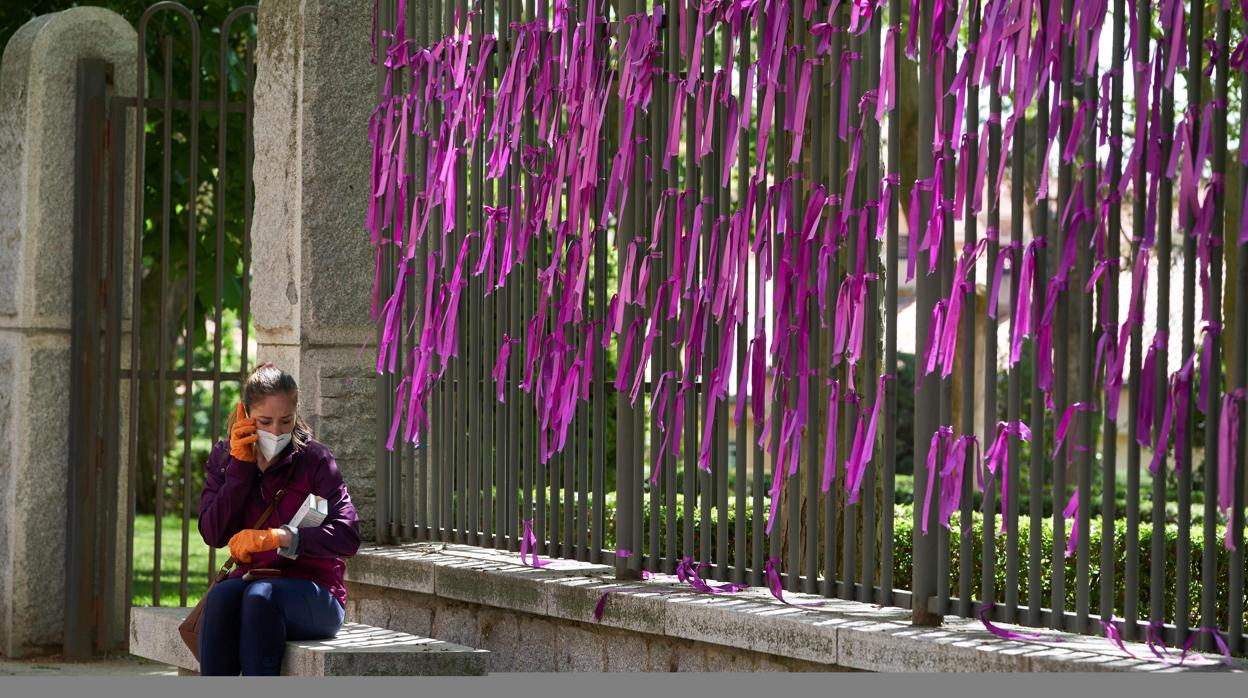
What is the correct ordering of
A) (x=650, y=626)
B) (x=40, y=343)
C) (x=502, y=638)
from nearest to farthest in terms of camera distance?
(x=650, y=626) → (x=502, y=638) → (x=40, y=343)

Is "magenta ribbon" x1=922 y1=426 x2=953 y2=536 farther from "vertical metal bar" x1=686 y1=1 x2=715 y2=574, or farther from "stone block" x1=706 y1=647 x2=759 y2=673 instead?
"vertical metal bar" x1=686 y1=1 x2=715 y2=574

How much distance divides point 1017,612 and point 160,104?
17.0 ft

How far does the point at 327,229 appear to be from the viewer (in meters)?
7.04

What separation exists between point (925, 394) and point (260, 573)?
2116 millimetres

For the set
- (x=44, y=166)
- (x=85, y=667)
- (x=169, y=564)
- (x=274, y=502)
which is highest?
(x=44, y=166)

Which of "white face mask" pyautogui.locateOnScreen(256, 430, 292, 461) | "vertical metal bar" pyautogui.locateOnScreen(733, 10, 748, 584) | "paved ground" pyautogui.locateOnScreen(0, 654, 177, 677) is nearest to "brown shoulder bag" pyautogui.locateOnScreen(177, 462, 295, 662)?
"white face mask" pyautogui.locateOnScreen(256, 430, 292, 461)

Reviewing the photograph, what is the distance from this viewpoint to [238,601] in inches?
209

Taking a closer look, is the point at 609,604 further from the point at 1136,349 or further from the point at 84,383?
the point at 84,383

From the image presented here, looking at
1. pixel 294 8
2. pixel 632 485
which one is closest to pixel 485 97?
pixel 294 8

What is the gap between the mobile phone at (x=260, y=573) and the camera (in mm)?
5328

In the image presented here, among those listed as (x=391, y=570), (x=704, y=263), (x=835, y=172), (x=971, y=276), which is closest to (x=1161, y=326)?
(x=971, y=276)

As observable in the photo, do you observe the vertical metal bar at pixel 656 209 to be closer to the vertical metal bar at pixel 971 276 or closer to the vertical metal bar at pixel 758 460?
the vertical metal bar at pixel 758 460

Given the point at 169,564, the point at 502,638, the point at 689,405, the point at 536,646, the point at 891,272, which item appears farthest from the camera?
the point at 169,564

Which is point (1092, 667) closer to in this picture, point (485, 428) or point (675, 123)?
point (675, 123)
